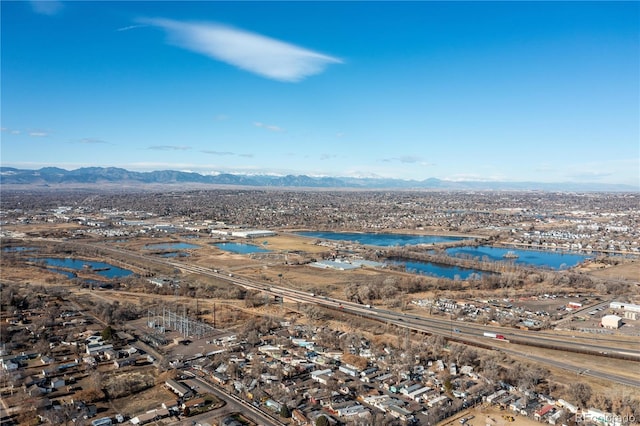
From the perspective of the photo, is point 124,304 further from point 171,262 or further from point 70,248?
point 70,248

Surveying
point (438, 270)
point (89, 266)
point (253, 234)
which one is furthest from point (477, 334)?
point (253, 234)

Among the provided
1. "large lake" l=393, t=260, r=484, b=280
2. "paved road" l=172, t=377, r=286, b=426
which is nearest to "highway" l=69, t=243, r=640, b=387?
"paved road" l=172, t=377, r=286, b=426

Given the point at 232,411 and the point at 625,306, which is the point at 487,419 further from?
the point at 625,306

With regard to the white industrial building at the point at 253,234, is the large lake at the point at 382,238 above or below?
below

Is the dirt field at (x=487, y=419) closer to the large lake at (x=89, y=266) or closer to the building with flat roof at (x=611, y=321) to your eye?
the building with flat roof at (x=611, y=321)

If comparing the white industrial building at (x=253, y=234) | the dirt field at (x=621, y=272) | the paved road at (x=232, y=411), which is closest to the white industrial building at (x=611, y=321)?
the dirt field at (x=621, y=272)

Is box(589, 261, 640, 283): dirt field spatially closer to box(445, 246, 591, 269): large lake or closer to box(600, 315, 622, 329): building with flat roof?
box(445, 246, 591, 269): large lake
